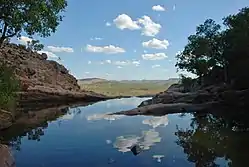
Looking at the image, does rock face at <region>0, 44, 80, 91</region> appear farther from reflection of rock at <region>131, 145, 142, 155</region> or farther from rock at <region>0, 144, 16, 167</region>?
rock at <region>0, 144, 16, 167</region>

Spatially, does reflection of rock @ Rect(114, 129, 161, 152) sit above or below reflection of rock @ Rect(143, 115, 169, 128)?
below

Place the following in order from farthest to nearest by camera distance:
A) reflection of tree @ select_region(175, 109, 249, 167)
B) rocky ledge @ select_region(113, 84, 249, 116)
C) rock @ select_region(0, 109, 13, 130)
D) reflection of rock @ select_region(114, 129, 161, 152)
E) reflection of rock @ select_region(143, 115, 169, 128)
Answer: rocky ledge @ select_region(113, 84, 249, 116) → reflection of rock @ select_region(143, 115, 169, 128) → rock @ select_region(0, 109, 13, 130) → reflection of rock @ select_region(114, 129, 161, 152) → reflection of tree @ select_region(175, 109, 249, 167)

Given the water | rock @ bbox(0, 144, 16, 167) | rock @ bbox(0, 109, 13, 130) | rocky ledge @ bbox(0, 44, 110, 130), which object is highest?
rocky ledge @ bbox(0, 44, 110, 130)

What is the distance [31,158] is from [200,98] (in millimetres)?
42205

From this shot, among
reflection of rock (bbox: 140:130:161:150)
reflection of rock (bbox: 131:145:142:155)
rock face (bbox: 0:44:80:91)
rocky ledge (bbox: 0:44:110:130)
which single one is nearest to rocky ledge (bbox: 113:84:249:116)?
reflection of rock (bbox: 140:130:161:150)

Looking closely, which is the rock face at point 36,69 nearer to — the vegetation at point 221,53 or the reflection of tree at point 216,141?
the vegetation at point 221,53

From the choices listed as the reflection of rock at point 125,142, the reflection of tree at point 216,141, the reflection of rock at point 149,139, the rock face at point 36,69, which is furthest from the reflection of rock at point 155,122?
the rock face at point 36,69

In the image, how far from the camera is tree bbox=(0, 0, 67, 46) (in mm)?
26141

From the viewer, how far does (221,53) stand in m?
73.7

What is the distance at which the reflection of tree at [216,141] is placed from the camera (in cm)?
2258

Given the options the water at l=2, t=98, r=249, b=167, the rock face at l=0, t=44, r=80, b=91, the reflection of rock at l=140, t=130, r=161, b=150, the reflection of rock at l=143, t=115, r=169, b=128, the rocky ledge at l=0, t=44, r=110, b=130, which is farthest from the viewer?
the rock face at l=0, t=44, r=80, b=91

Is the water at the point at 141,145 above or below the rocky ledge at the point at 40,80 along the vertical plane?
below

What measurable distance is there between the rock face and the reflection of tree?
4832cm

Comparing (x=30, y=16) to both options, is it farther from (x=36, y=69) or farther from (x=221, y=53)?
(x=36, y=69)
